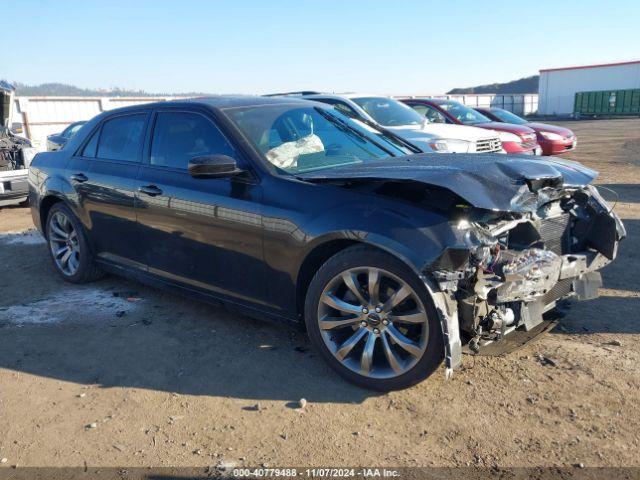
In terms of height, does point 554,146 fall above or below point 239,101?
below

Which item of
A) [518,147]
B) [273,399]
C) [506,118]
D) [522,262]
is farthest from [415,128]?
[273,399]

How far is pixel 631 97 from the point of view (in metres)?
41.1

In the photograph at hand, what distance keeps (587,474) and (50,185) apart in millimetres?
A: 5250

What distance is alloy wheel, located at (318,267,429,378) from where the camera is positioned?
3.17m

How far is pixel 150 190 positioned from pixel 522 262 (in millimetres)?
2858

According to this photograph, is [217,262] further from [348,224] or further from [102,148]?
[102,148]

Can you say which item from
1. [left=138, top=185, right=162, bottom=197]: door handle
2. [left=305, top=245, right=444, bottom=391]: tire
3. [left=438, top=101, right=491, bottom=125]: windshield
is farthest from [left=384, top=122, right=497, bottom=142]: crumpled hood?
[left=305, top=245, right=444, bottom=391]: tire

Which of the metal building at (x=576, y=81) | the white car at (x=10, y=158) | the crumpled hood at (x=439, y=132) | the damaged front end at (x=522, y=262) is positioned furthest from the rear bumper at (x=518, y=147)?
the metal building at (x=576, y=81)

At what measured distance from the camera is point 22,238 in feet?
25.2

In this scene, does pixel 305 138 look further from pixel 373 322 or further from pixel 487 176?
pixel 373 322

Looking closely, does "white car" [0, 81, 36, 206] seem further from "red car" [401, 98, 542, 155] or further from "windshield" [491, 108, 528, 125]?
"windshield" [491, 108, 528, 125]

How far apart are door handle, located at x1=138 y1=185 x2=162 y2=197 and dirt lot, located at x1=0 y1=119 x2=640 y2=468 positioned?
1.06 m

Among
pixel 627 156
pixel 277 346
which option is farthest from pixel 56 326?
pixel 627 156

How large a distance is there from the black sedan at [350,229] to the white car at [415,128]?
14.6ft
